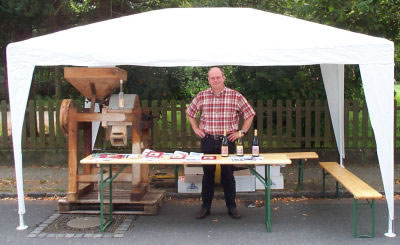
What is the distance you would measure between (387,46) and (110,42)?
10.1 feet

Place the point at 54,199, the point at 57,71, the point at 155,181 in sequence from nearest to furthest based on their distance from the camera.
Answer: the point at 54,199, the point at 155,181, the point at 57,71

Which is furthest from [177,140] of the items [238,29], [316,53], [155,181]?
[316,53]

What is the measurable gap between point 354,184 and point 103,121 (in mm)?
3168

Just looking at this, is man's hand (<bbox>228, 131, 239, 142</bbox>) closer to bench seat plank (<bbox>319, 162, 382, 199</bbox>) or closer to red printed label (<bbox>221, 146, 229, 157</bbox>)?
red printed label (<bbox>221, 146, 229, 157</bbox>)

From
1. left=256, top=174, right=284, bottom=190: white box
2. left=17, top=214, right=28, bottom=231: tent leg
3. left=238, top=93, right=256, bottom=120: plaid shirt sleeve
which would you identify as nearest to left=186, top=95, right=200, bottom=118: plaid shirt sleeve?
left=238, top=93, right=256, bottom=120: plaid shirt sleeve

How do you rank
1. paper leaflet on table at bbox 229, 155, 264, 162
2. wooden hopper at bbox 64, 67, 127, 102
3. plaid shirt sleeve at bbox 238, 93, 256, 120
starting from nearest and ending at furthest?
paper leaflet on table at bbox 229, 155, 264, 162 → wooden hopper at bbox 64, 67, 127, 102 → plaid shirt sleeve at bbox 238, 93, 256, 120

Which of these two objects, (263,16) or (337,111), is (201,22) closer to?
(263,16)

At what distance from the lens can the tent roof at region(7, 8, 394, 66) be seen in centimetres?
493

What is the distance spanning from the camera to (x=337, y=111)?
280 inches

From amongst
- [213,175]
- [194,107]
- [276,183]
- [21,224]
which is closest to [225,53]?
[194,107]

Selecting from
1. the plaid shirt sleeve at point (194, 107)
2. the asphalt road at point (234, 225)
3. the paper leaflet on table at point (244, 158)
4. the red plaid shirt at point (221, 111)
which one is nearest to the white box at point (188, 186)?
the asphalt road at point (234, 225)

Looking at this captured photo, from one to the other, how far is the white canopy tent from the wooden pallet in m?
0.68

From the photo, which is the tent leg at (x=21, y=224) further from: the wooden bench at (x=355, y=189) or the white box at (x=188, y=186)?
the wooden bench at (x=355, y=189)

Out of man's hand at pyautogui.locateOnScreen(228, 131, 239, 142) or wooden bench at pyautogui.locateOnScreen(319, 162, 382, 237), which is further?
man's hand at pyautogui.locateOnScreen(228, 131, 239, 142)
